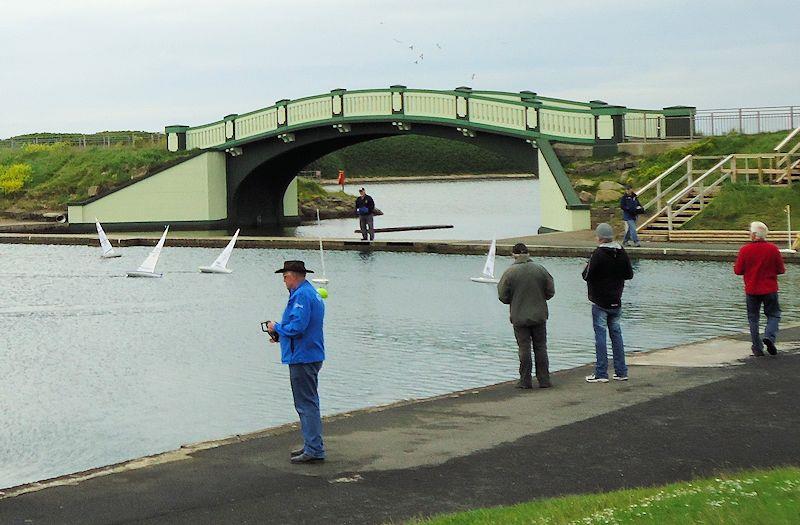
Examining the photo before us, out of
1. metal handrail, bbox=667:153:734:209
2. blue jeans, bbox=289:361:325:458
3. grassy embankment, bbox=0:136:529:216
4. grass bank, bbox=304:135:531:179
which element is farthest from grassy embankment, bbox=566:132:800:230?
grass bank, bbox=304:135:531:179

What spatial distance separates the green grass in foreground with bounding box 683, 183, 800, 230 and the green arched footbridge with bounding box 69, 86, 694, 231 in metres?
6.02

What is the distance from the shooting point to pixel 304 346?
10.9 metres

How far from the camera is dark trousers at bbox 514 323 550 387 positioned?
48.8ft

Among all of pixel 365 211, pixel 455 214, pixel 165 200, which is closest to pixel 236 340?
pixel 365 211

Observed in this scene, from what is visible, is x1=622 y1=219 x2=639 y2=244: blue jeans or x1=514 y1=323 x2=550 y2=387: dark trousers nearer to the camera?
x1=514 y1=323 x2=550 y2=387: dark trousers

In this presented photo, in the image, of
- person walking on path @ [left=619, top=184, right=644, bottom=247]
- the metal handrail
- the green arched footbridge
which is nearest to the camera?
person walking on path @ [left=619, top=184, right=644, bottom=247]

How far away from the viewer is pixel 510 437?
1194 centimetres

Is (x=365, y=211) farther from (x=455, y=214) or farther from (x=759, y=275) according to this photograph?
(x=455, y=214)

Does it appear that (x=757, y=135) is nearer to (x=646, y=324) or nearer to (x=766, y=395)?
(x=646, y=324)

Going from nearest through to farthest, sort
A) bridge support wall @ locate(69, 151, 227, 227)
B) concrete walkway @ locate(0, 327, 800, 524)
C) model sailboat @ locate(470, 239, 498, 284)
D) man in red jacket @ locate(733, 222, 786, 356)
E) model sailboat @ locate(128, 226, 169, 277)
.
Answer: concrete walkway @ locate(0, 327, 800, 524) → man in red jacket @ locate(733, 222, 786, 356) → model sailboat @ locate(470, 239, 498, 284) → model sailboat @ locate(128, 226, 169, 277) → bridge support wall @ locate(69, 151, 227, 227)

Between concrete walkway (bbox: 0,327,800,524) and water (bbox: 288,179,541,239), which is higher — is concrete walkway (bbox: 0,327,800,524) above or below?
below

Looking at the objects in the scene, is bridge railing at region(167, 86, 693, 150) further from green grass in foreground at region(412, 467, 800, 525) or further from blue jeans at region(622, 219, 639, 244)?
green grass in foreground at region(412, 467, 800, 525)

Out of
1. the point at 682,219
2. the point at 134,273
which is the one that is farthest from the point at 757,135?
the point at 134,273

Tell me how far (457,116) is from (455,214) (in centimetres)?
3639
